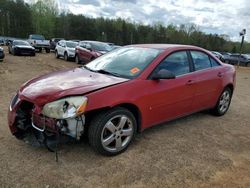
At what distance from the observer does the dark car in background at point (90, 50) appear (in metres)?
14.3

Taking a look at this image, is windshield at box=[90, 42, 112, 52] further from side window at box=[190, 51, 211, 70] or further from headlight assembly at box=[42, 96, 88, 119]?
headlight assembly at box=[42, 96, 88, 119]

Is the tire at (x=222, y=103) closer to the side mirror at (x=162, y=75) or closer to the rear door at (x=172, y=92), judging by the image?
the rear door at (x=172, y=92)

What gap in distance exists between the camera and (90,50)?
1460 cm

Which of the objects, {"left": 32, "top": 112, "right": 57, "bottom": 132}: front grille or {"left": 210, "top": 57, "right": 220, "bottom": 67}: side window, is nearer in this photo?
{"left": 32, "top": 112, "right": 57, "bottom": 132}: front grille

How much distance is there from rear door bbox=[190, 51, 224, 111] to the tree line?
62295mm

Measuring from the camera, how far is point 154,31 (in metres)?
71.8

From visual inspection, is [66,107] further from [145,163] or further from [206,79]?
[206,79]

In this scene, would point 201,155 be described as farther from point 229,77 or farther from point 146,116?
point 229,77

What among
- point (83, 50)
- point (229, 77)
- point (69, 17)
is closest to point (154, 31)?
point (69, 17)

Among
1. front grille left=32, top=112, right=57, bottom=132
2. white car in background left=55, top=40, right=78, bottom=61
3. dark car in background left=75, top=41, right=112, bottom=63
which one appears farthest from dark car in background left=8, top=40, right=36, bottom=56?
front grille left=32, top=112, right=57, bottom=132

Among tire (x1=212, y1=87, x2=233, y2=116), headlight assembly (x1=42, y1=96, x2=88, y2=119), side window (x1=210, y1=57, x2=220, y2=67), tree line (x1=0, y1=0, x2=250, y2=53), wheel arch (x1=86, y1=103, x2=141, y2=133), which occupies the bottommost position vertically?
tire (x1=212, y1=87, x2=233, y2=116)

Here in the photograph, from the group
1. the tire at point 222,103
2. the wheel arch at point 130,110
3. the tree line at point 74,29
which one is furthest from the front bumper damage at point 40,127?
the tree line at point 74,29

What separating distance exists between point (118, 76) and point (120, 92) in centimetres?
48

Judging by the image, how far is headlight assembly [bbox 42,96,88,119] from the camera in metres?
3.09
